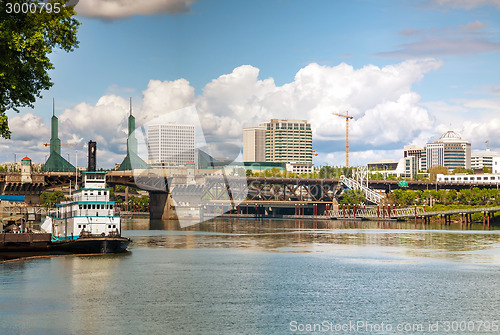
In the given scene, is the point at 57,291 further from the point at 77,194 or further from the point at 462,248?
the point at 462,248

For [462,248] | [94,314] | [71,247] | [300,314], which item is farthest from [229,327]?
[462,248]

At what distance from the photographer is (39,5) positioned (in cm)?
4347

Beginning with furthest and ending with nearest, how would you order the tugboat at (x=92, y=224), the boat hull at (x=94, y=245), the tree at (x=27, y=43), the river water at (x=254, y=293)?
the tugboat at (x=92, y=224)
the boat hull at (x=94, y=245)
the river water at (x=254, y=293)
the tree at (x=27, y=43)

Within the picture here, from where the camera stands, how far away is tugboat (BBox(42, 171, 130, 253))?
9475 cm

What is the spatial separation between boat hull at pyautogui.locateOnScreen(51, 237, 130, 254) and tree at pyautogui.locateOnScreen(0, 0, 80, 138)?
51.3 meters

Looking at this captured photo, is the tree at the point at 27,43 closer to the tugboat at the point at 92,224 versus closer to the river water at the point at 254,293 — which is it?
the river water at the point at 254,293

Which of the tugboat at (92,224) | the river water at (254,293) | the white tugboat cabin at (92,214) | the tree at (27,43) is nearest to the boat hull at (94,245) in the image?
the tugboat at (92,224)

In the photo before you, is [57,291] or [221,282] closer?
[57,291]

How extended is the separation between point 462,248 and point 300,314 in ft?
217

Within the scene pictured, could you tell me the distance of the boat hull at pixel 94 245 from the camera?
94.1 meters

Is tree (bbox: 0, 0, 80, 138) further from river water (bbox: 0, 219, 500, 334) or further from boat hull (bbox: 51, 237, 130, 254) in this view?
boat hull (bbox: 51, 237, 130, 254)

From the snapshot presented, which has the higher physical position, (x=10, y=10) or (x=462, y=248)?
(x=10, y=10)

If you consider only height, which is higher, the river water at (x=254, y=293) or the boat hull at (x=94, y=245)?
Result: the boat hull at (x=94, y=245)

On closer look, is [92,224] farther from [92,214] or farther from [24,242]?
[24,242]
